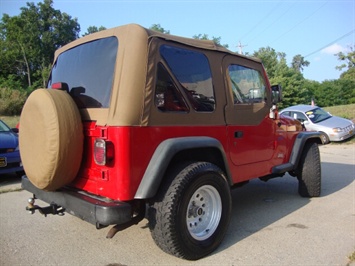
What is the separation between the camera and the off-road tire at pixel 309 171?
526 centimetres

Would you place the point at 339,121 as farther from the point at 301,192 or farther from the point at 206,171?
the point at 206,171

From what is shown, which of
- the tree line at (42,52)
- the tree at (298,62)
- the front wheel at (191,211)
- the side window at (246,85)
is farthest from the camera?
the tree at (298,62)

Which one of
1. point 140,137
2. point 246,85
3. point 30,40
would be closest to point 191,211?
point 140,137

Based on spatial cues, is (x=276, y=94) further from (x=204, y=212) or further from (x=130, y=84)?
(x=130, y=84)

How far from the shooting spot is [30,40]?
172 feet

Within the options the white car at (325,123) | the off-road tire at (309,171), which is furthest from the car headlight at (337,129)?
the off-road tire at (309,171)

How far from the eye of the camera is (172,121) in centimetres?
317

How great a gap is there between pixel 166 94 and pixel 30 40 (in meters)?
56.5

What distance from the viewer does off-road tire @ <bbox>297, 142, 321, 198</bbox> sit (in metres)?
5.26

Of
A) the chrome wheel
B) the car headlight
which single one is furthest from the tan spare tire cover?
the car headlight

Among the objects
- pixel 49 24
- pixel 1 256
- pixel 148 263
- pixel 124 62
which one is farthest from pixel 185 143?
pixel 49 24

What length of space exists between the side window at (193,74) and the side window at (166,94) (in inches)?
4.0

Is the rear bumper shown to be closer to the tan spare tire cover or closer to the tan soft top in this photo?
the tan spare tire cover

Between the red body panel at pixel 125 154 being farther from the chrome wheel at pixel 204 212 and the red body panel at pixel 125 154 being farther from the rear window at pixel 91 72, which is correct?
the chrome wheel at pixel 204 212
